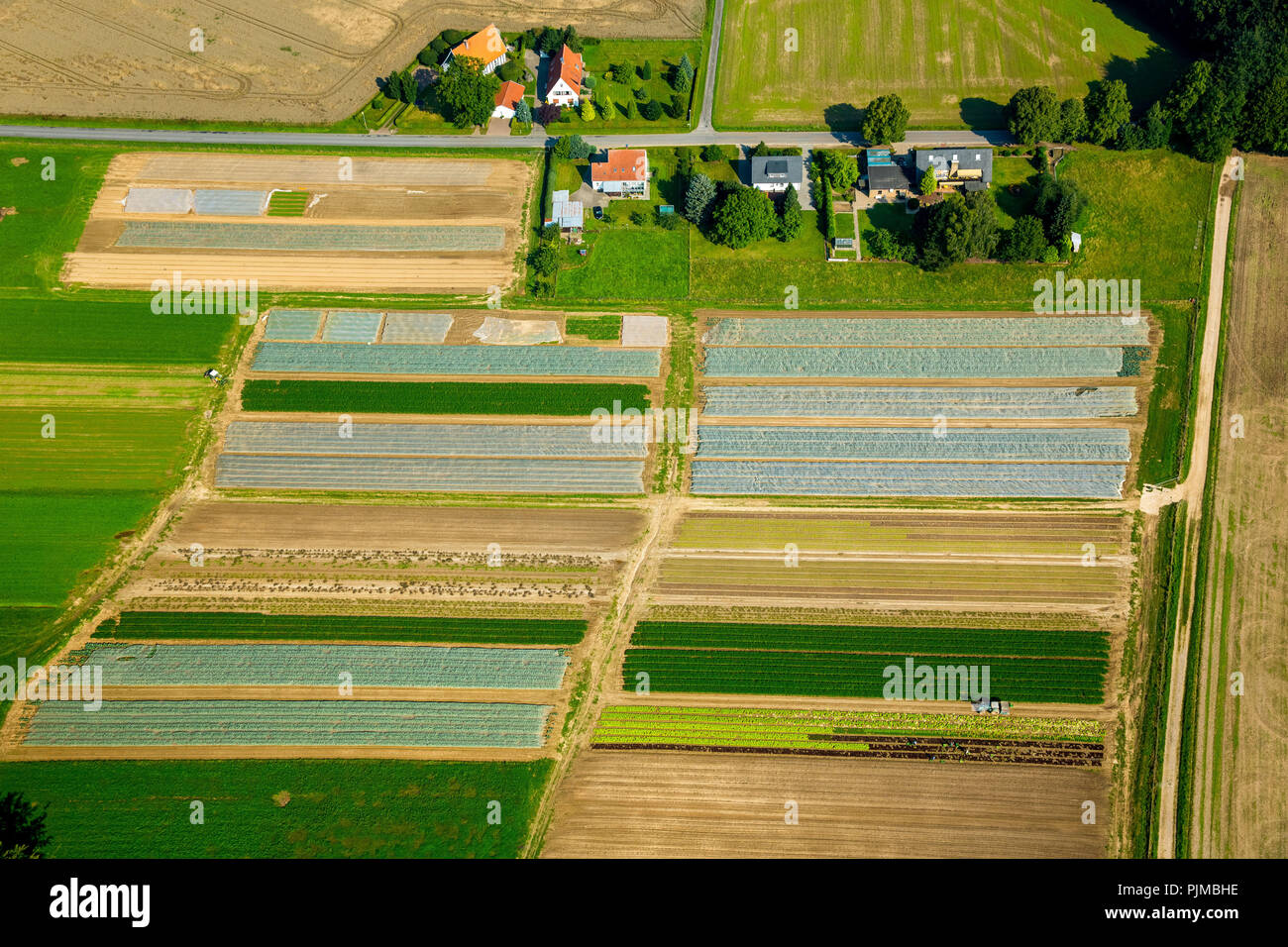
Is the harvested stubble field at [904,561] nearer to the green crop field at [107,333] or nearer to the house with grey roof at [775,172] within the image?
the house with grey roof at [775,172]

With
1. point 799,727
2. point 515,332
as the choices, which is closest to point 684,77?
point 515,332

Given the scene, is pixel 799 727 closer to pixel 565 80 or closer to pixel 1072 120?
pixel 1072 120

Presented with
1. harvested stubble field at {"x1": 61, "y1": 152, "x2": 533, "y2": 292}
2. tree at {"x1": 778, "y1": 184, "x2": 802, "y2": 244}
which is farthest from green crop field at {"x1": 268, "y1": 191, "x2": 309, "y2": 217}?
tree at {"x1": 778, "y1": 184, "x2": 802, "y2": 244}

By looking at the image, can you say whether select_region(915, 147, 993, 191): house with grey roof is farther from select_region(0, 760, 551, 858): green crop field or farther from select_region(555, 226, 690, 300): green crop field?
select_region(0, 760, 551, 858): green crop field

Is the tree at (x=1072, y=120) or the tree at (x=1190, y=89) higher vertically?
the tree at (x=1190, y=89)

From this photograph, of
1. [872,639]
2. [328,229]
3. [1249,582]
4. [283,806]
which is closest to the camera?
[283,806]

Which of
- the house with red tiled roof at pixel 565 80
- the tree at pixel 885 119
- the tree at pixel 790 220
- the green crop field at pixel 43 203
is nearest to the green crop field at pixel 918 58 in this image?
the tree at pixel 885 119

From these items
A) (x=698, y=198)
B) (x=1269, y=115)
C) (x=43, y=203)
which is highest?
(x=1269, y=115)
